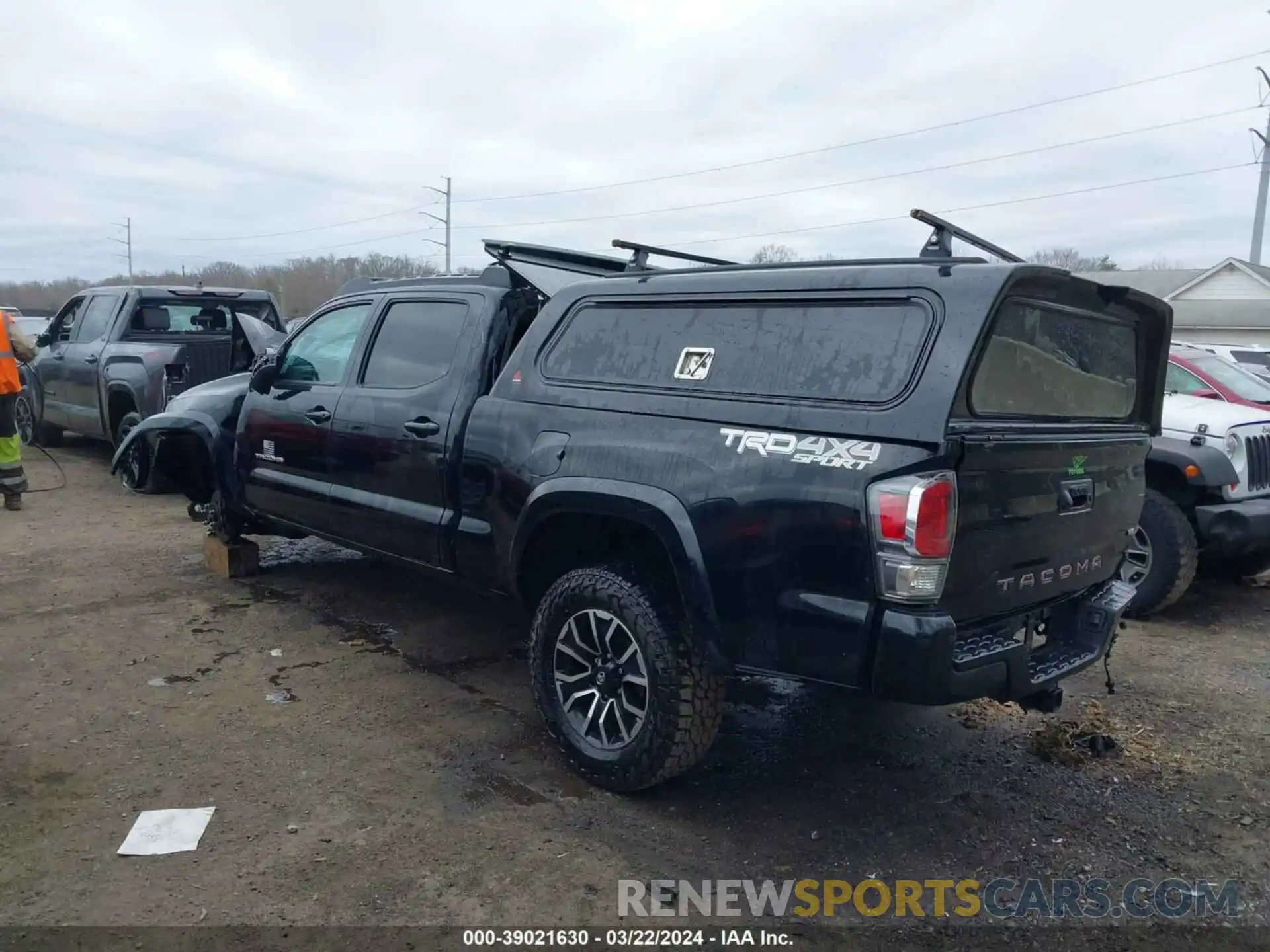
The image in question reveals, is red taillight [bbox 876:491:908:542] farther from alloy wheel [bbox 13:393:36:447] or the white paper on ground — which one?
alloy wheel [bbox 13:393:36:447]

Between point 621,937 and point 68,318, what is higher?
point 68,318

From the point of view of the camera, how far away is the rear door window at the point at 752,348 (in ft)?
9.68

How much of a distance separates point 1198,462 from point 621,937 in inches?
188

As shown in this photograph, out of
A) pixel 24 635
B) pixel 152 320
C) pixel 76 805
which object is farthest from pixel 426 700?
pixel 152 320

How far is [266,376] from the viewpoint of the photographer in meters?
5.66

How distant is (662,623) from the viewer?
133 inches

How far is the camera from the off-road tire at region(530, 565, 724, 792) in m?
3.31

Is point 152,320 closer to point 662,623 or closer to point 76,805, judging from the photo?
point 76,805

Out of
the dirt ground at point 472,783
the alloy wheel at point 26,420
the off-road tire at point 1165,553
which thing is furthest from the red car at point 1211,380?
the alloy wheel at point 26,420

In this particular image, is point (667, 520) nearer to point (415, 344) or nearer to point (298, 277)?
point (415, 344)

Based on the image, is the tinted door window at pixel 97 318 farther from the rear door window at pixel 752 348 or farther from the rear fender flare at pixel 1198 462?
the rear fender flare at pixel 1198 462

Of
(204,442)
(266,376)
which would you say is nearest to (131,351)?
(204,442)

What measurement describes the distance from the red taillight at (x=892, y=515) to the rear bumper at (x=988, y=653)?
23cm

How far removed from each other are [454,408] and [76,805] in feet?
6.98
